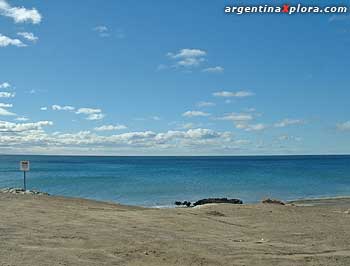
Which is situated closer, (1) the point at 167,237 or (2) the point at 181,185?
(1) the point at 167,237

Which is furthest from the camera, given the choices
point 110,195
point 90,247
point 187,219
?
point 110,195

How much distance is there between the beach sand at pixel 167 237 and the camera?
8984 mm

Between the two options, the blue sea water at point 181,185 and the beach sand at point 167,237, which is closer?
the beach sand at point 167,237

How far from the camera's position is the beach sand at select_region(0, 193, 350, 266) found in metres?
8.98

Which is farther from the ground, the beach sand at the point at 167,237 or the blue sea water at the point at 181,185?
the beach sand at the point at 167,237

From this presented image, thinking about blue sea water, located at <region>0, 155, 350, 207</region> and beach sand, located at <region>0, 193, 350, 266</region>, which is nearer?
beach sand, located at <region>0, 193, 350, 266</region>

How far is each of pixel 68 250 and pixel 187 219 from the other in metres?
5.62

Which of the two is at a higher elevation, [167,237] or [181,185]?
[167,237]

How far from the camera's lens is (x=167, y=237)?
11.1 m

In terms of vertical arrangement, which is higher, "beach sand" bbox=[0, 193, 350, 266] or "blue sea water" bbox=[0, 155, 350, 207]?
"beach sand" bbox=[0, 193, 350, 266]

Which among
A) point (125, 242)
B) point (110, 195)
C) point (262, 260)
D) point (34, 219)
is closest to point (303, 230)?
point (262, 260)

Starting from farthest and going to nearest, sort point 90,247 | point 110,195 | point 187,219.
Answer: point 110,195
point 187,219
point 90,247

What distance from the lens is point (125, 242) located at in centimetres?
1023

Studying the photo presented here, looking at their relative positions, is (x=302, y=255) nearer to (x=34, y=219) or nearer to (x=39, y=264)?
(x=39, y=264)
